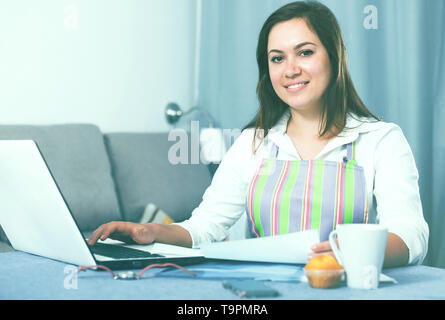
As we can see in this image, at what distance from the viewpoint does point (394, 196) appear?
1123 millimetres

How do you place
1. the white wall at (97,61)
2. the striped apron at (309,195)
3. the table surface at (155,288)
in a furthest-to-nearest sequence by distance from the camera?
the white wall at (97,61) < the striped apron at (309,195) < the table surface at (155,288)

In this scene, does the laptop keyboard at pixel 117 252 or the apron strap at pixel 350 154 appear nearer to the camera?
the laptop keyboard at pixel 117 252

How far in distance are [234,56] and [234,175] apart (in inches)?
62.2

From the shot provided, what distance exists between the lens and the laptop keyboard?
907 mm

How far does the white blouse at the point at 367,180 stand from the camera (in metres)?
1.08

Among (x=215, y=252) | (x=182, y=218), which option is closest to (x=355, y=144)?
(x=215, y=252)

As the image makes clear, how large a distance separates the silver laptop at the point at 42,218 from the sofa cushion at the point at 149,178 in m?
1.43

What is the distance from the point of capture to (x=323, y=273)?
0.74 m

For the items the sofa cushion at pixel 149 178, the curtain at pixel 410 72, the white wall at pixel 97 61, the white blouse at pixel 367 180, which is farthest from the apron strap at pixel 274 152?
the white wall at pixel 97 61

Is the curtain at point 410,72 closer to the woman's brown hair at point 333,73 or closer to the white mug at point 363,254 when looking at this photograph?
the woman's brown hair at point 333,73

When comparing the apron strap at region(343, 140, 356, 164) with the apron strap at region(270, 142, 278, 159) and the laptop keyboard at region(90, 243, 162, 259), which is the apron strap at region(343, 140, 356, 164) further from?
the laptop keyboard at region(90, 243, 162, 259)

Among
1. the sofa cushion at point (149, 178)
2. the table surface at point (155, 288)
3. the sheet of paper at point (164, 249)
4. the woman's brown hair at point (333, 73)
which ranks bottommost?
the sofa cushion at point (149, 178)

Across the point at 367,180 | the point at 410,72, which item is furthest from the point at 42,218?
the point at 410,72

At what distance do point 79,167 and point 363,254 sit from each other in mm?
1683
